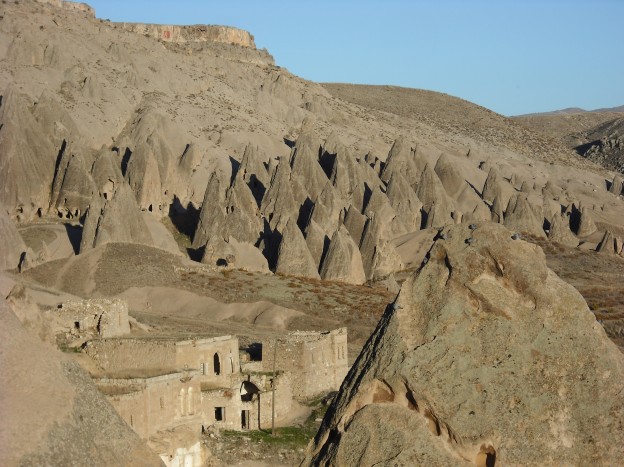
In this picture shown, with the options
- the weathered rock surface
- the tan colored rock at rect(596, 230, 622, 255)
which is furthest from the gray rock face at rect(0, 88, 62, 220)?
the weathered rock surface

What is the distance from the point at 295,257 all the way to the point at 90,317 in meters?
26.5

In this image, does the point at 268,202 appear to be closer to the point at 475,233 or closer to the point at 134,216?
the point at 134,216

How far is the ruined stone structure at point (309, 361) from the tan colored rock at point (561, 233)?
44.4 meters

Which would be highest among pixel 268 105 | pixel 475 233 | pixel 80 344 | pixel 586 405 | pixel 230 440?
pixel 268 105

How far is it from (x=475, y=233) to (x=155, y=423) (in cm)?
1815

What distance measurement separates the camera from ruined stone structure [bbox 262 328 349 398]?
106 feet

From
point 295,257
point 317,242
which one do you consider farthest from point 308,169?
point 295,257

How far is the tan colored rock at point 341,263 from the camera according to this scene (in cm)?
5747

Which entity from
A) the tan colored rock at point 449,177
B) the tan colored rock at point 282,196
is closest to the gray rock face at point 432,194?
Answer: the tan colored rock at point 449,177

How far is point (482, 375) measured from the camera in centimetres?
746

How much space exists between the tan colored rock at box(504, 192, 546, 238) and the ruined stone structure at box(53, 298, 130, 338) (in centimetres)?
4897

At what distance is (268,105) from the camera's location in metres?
106

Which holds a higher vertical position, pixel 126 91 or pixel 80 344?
pixel 126 91

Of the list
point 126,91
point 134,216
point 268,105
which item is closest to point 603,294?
point 134,216
